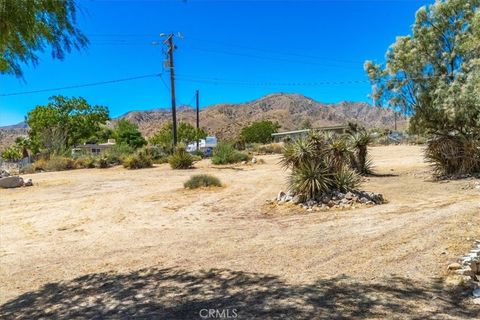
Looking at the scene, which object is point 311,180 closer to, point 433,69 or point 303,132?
point 303,132

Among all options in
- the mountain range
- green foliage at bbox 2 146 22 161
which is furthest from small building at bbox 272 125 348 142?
green foliage at bbox 2 146 22 161

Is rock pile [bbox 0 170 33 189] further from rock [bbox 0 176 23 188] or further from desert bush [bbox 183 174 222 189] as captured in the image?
desert bush [bbox 183 174 222 189]

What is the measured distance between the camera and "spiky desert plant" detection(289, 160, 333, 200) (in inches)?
458

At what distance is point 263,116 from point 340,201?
11991cm

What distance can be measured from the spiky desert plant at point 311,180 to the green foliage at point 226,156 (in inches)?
682

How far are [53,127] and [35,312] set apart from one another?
47.0 m

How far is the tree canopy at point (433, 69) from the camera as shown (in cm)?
1535

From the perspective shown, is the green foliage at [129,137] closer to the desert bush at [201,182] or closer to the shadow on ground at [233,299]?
the desert bush at [201,182]

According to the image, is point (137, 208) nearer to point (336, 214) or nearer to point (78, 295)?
point (336, 214)

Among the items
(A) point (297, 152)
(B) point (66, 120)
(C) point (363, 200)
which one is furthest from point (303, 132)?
(B) point (66, 120)

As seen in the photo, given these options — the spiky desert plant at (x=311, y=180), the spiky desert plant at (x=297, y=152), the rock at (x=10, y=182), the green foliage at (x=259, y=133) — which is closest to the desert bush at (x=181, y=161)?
the rock at (x=10, y=182)

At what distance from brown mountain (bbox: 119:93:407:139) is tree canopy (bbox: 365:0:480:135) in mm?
91033

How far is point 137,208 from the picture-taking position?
508 inches

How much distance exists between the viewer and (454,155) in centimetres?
1565
